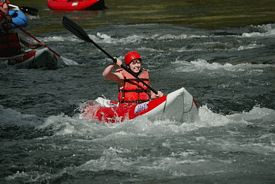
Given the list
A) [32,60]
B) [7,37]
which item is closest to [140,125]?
[32,60]

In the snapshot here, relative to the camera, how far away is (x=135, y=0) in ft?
115

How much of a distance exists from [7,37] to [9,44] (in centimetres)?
26

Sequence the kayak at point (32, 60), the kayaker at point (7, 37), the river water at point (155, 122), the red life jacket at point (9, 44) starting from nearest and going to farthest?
the river water at point (155, 122) → the kayaker at point (7, 37) → the red life jacket at point (9, 44) → the kayak at point (32, 60)

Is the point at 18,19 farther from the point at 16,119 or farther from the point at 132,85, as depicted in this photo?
the point at 132,85

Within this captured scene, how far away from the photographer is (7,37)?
10.6m

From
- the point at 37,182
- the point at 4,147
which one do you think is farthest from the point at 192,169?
the point at 4,147

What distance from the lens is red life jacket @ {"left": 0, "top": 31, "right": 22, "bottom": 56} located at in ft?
34.7

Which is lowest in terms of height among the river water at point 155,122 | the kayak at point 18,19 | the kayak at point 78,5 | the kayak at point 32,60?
the river water at point 155,122

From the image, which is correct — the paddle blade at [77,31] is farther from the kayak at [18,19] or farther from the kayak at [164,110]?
the kayak at [18,19]

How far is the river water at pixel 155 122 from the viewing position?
15.3 ft

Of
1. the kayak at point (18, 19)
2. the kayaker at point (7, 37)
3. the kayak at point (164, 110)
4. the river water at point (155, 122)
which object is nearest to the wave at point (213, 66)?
the river water at point (155, 122)

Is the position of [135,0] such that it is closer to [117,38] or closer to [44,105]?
[117,38]

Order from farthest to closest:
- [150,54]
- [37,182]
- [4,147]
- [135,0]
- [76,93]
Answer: [135,0]
[150,54]
[76,93]
[4,147]
[37,182]

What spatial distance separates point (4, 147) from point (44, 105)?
2474 mm
